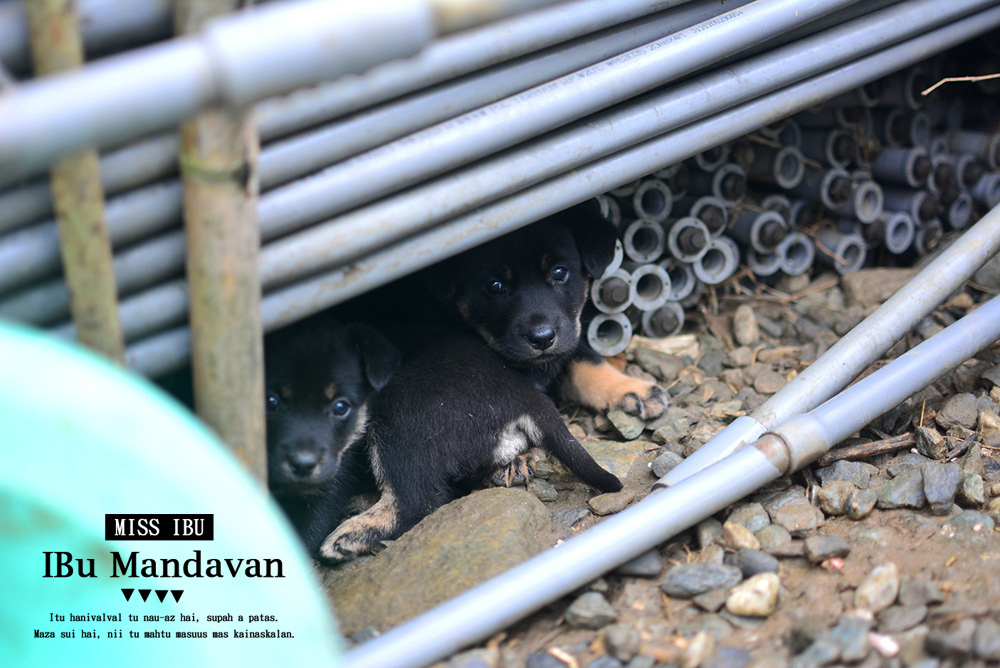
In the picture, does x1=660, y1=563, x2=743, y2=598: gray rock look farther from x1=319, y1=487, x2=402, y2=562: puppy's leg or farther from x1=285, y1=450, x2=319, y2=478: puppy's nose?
x1=285, y1=450, x2=319, y2=478: puppy's nose

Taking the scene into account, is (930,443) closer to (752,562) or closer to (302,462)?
(752,562)

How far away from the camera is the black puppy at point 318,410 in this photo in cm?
293

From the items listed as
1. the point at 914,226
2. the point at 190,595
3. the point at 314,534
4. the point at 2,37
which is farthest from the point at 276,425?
the point at 914,226

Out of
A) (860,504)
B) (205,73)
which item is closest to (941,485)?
(860,504)

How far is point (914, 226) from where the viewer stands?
482 centimetres

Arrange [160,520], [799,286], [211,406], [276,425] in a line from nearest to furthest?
[160,520]
[211,406]
[276,425]
[799,286]

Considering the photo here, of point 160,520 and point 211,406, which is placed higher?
point 211,406

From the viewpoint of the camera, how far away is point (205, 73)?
4.59 feet

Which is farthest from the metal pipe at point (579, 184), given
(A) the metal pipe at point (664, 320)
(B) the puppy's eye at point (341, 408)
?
(A) the metal pipe at point (664, 320)

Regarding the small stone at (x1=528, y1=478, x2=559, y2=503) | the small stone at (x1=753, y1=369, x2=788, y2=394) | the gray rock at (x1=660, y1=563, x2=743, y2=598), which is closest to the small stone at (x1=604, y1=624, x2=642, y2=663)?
the gray rock at (x1=660, y1=563, x2=743, y2=598)

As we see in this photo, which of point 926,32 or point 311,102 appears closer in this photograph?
point 311,102

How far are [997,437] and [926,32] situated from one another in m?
1.59

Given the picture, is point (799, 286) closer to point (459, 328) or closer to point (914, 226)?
point (914, 226)

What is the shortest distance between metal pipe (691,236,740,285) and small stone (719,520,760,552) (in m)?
1.97
